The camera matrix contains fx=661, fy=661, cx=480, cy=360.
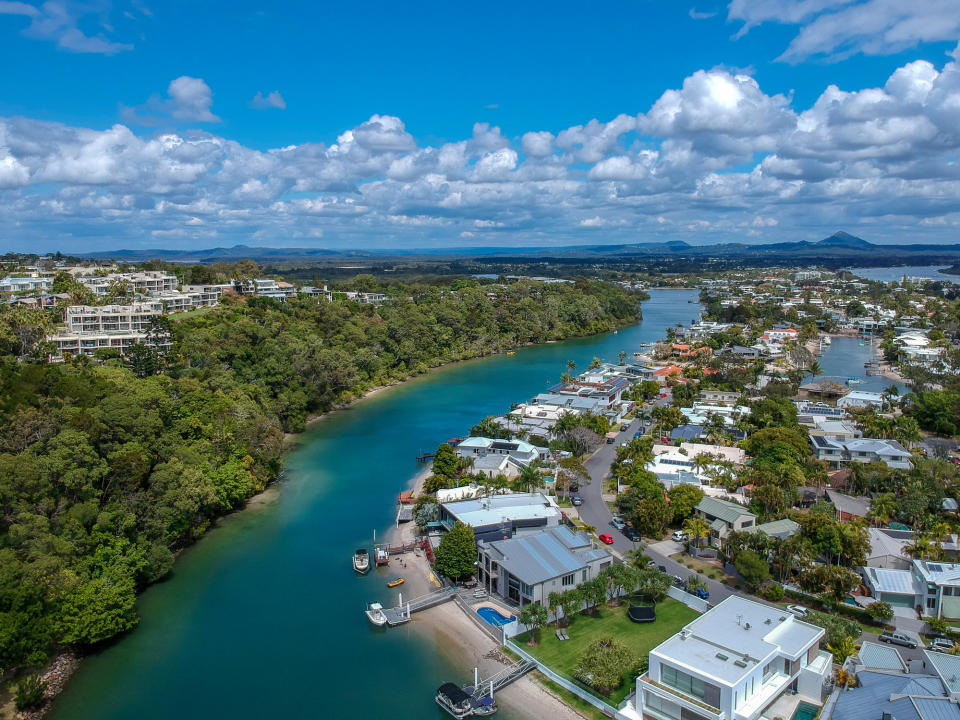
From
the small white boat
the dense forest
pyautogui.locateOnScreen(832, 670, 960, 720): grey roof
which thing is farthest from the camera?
the small white boat

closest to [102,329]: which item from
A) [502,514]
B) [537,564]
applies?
[502,514]

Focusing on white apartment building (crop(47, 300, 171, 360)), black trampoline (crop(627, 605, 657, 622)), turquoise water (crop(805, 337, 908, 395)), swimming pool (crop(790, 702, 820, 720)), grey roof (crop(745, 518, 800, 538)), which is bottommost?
turquoise water (crop(805, 337, 908, 395))

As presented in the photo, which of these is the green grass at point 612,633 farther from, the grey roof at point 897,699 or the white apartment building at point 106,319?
the white apartment building at point 106,319

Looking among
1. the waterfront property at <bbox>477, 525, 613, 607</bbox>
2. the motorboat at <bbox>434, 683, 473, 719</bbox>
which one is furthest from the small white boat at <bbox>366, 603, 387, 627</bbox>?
the motorboat at <bbox>434, 683, 473, 719</bbox>

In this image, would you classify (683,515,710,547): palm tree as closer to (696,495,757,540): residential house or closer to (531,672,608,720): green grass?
(696,495,757,540): residential house

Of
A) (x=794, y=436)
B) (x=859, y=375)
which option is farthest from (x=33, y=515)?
(x=859, y=375)

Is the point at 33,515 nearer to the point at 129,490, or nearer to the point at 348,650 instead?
the point at 129,490
